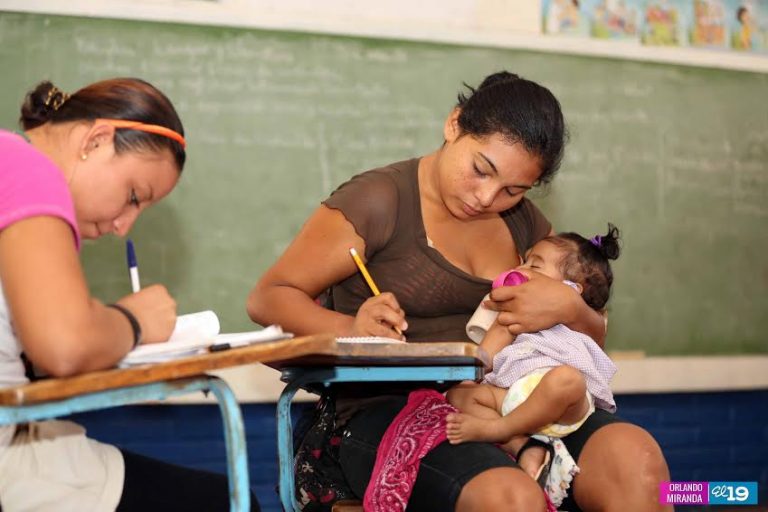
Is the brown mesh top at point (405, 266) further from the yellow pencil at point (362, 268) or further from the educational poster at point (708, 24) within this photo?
the educational poster at point (708, 24)

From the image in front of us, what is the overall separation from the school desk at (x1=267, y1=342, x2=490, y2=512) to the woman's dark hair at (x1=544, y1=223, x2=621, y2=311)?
2.01 feet

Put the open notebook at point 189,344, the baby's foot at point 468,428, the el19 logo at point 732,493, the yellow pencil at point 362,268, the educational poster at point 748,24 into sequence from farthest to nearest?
the educational poster at point 748,24
the el19 logo at point 732,493
the yellow pencil at point 362,268
the baby's foot at point 468,428
the open notebook at point 189,344

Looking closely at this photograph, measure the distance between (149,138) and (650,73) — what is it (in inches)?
113

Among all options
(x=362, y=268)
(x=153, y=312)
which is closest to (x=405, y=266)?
(x=362, y=268)

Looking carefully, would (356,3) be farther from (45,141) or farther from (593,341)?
(45,141)

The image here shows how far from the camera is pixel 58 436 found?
148 centimetres

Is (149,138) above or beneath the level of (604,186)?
above

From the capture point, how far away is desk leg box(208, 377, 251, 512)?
142 centimetres

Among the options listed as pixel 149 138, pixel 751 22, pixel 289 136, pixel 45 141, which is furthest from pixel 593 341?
pixel 751 22

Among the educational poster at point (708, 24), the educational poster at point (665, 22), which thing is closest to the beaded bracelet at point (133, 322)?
the educational poster at point (665, 22)

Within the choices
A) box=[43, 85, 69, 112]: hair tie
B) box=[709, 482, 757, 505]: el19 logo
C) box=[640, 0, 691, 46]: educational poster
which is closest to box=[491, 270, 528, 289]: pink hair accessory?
box=[43, 85, 69, 112]: hair tie

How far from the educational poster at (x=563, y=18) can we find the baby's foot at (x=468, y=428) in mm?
2278

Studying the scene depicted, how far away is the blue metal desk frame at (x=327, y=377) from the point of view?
66.5 inches

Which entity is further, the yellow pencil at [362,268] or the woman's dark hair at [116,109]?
the yellow pencil at [362,268]
